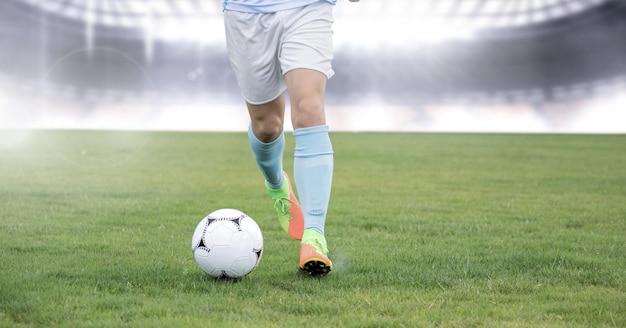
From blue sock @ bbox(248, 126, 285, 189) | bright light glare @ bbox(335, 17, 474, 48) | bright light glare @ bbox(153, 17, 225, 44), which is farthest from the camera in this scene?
bright light glare @ bbox(153, 17, 225, 44)

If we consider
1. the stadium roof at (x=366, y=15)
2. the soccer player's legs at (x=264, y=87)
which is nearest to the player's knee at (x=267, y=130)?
the soccer player's legs at (x=264, y=87)

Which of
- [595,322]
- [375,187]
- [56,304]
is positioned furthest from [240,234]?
[375,187]

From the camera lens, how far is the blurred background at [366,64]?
1544 inches

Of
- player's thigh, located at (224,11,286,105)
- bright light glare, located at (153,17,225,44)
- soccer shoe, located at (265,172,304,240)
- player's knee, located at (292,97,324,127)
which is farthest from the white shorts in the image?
bright light glare, located at (153,17,225,44)

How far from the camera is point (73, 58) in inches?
1651

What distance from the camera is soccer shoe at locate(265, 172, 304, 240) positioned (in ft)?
14.4

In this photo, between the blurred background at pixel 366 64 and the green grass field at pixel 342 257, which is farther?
the blurred background at pixel 366 64

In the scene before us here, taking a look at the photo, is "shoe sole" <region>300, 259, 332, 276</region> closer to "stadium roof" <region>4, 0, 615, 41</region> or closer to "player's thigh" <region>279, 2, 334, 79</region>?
"player's thigh" <region>279, 2, 334, 79</region>

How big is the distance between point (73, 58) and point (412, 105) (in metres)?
19.9

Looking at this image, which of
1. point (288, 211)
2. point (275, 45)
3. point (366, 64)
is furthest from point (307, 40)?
point (366, 64)

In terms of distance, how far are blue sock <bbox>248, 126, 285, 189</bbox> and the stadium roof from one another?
38315 mm

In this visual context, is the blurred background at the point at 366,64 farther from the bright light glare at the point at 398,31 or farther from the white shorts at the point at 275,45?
the white shorts at the point at 275,45

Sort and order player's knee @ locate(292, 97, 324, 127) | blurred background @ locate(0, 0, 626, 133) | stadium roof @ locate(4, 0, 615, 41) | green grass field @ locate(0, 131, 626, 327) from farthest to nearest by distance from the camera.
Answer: stadium roof @ locate(4, 0, 615, 41) < blurred background @ locate(0, 0, 626, 133) < player's knee @ locate(292, 97, 324, 127) < green grass field @ locate(0, 131, 626, 327)

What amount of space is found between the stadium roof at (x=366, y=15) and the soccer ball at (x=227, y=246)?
129ft
